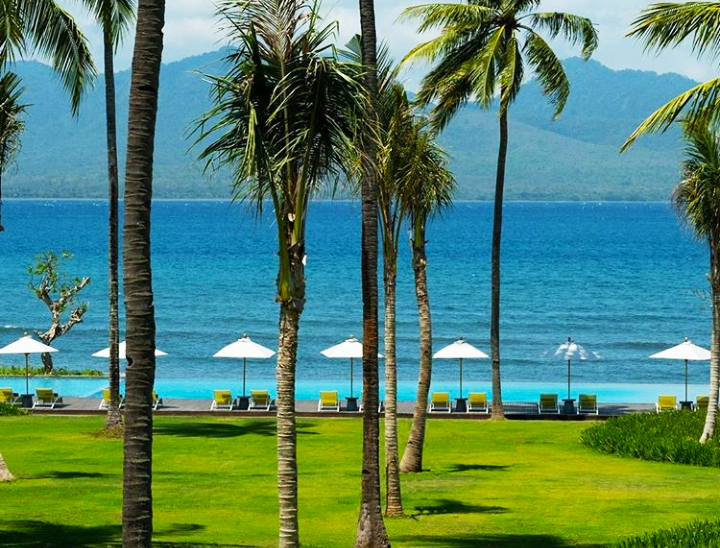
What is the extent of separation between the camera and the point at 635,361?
218 ft

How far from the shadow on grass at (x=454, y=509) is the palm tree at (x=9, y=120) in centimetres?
852

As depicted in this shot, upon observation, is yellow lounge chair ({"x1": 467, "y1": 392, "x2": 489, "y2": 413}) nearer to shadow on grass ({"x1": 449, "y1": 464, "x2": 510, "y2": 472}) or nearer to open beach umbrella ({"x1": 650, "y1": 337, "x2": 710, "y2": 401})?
open beach umbrella ({"x1": 650, "y1": 337, "x2": 710, "y2": 401})

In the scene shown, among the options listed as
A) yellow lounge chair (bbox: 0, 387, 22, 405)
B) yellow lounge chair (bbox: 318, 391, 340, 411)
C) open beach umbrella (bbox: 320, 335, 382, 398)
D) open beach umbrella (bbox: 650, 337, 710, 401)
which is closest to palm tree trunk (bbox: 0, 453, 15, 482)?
yellow lounge chair (bbox: 318, 391, 340, 411)

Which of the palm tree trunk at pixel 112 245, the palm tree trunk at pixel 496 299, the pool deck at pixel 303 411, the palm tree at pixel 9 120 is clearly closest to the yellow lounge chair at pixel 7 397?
the pool deck at pixel 303 411

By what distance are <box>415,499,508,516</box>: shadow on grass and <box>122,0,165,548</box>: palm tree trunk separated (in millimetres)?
10319

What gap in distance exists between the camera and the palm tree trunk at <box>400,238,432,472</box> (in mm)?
22359

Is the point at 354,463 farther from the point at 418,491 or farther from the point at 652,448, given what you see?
the point at 652,448

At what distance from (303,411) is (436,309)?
190 feet

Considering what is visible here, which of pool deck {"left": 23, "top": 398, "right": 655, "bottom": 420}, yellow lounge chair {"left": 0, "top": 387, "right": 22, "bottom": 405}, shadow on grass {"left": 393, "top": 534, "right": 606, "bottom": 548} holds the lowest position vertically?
shadow on grass {"left": 393, "top": 534, "right": 606, "bottom": 548}

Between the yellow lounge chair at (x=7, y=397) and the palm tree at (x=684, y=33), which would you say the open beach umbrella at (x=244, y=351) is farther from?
the palm tree at (x=684, y=33)

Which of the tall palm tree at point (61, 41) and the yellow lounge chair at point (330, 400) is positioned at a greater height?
the tall palm tree at point (61, 41)

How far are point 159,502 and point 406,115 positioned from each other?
7362 millimetres

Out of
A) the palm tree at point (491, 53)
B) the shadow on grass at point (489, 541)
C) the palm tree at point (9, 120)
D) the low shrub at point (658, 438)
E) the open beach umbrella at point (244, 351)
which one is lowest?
the shadow on grass at point (489, 541)

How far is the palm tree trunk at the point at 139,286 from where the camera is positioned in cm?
982
